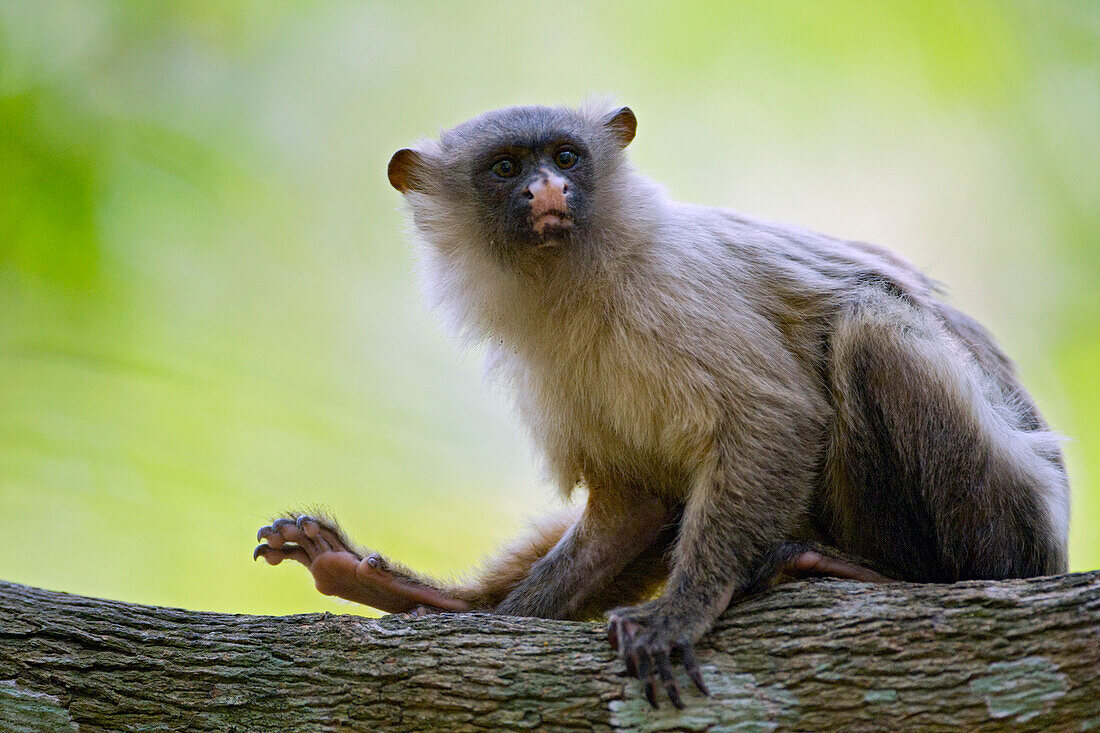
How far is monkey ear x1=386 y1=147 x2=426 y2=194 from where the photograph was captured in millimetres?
5309

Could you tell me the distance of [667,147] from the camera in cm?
868

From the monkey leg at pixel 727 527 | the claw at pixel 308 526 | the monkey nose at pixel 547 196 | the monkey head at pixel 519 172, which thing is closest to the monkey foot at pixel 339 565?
the claw at pixel 308 526

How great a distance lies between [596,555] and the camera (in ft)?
17.2

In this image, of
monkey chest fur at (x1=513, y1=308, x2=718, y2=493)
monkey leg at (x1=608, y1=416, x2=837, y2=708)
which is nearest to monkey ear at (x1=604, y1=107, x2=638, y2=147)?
monkey chest fur at (x1=513, y1=308, x2=718, y2=493)

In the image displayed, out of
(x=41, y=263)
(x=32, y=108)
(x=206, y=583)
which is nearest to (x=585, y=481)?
(x=206, y=583)

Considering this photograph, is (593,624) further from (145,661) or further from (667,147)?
(667,147)

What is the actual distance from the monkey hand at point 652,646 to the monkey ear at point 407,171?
2.58 metres

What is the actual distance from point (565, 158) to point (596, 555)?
205 cm

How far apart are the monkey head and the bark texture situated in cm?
188

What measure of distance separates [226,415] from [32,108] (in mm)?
2533

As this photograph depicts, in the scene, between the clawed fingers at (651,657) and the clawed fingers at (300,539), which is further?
the clawed fingers at (300,539)

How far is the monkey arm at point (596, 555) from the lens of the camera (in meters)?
5.18

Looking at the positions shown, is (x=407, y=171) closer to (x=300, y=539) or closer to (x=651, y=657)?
(x=300, y=539)

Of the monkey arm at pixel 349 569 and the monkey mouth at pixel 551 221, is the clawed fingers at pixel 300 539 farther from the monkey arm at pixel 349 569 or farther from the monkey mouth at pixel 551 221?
the monkey mouth at pixel 551 221
